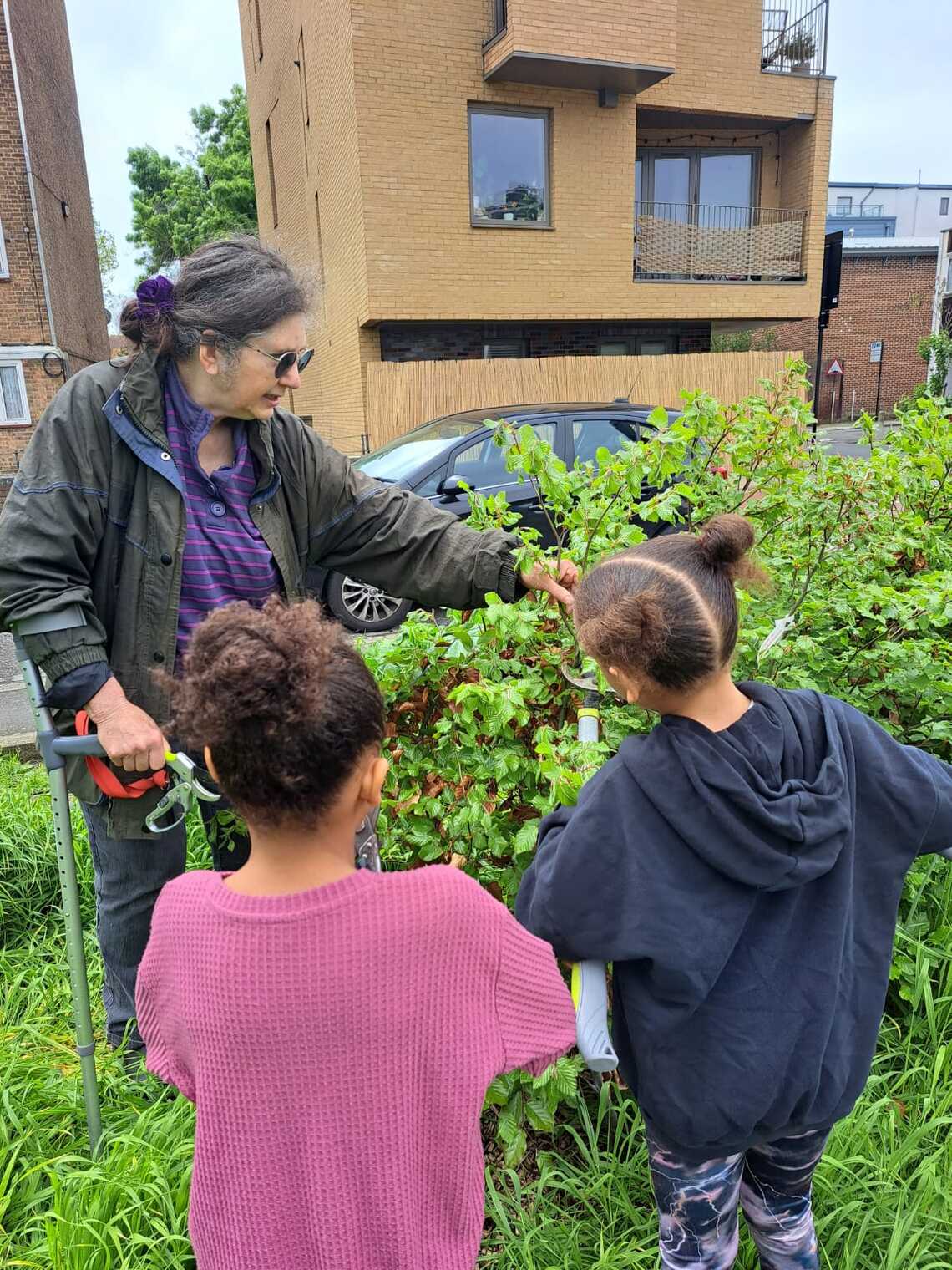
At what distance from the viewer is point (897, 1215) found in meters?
1.88

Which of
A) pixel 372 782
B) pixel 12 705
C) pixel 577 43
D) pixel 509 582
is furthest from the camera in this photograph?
pixel 577 43

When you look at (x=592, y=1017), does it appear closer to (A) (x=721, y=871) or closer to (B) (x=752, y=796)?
(A) (x=721, y=871)

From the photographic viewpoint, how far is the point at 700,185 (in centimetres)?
1762

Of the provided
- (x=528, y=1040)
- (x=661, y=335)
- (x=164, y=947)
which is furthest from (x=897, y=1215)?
(x=661, y=335)

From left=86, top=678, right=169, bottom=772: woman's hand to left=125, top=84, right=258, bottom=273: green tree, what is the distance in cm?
2735

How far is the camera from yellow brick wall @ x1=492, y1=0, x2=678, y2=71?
13484 millimetres

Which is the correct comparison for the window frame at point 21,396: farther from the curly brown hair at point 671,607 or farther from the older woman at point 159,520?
the curly brown hair at point 671,607

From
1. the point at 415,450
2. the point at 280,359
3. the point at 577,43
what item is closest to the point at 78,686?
the point at 280,359

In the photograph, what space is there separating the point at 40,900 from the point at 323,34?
52.0 ft

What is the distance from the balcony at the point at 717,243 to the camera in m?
16.5

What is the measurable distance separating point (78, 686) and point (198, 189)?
110ft

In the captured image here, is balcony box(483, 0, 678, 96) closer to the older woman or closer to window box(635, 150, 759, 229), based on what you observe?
window box(635, 150, 759, 229)

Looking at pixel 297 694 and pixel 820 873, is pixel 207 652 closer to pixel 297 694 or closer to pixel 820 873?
pixel 297 694

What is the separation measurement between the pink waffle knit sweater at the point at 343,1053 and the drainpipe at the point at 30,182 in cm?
1812
